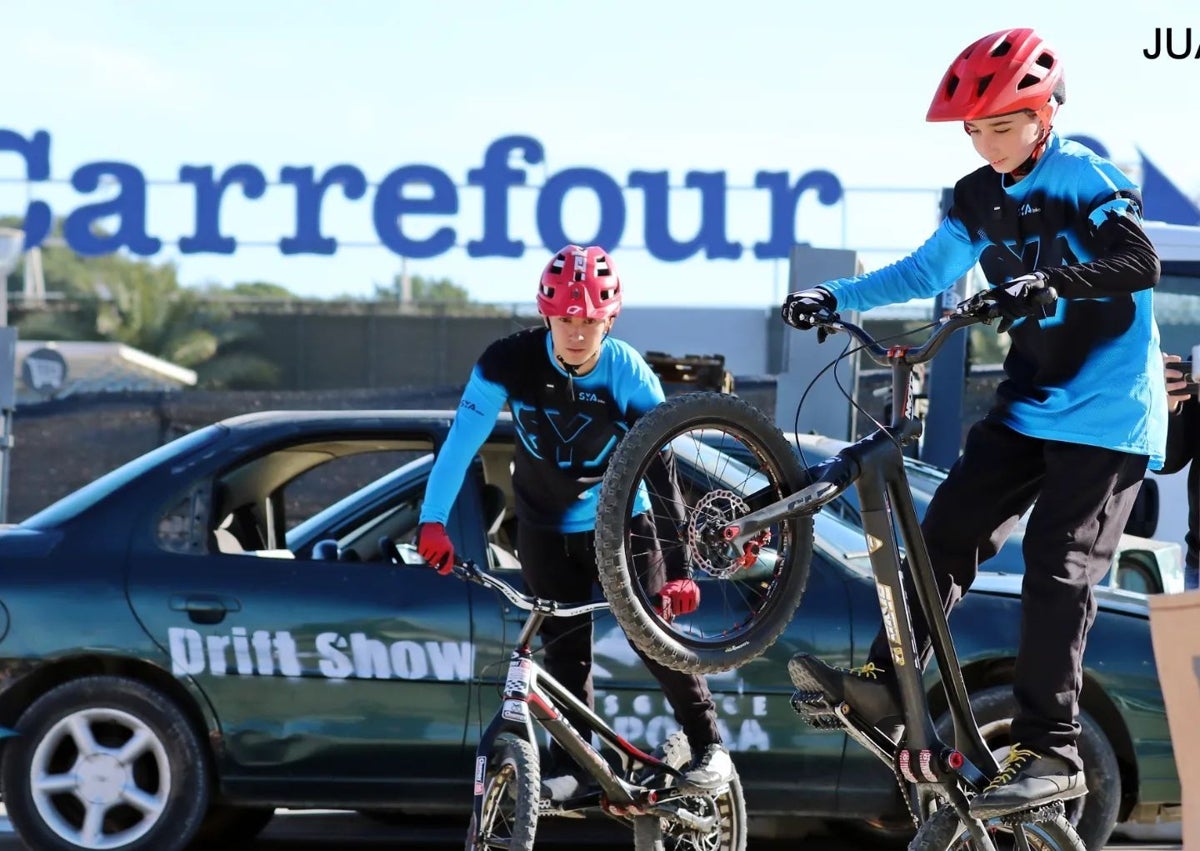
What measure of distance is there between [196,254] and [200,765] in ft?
83.0

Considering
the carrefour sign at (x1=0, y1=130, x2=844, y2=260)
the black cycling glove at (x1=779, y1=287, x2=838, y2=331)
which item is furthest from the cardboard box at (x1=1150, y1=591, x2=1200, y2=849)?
the carrefour sign at (x1=0, y1=130, x2=844, y2=260)

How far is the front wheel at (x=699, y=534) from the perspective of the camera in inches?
161

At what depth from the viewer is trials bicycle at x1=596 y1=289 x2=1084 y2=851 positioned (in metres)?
4.09

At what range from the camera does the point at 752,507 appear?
4133 mm

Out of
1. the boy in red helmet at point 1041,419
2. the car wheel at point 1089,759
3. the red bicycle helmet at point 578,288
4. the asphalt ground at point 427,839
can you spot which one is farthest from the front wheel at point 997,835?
the asphalt ground at point 427,839

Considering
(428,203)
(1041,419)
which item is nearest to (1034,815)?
(1041,419)

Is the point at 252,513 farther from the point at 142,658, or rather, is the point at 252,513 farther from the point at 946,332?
the point at 946,332

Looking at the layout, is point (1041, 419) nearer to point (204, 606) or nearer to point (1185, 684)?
point (1185, 684)

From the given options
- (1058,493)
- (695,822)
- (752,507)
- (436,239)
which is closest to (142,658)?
(695,822)

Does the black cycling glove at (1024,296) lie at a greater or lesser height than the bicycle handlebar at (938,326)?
greater

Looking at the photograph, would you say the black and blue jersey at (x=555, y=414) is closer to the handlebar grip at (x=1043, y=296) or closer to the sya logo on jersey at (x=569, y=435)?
the sya logo on jersey at (x=569, y=435)

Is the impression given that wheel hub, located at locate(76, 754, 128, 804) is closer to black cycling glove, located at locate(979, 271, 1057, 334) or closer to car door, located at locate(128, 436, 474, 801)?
car door, located at locate(128, 436, 474, 801)

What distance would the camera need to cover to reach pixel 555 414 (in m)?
5.25

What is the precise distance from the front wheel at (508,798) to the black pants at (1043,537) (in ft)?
3.61
